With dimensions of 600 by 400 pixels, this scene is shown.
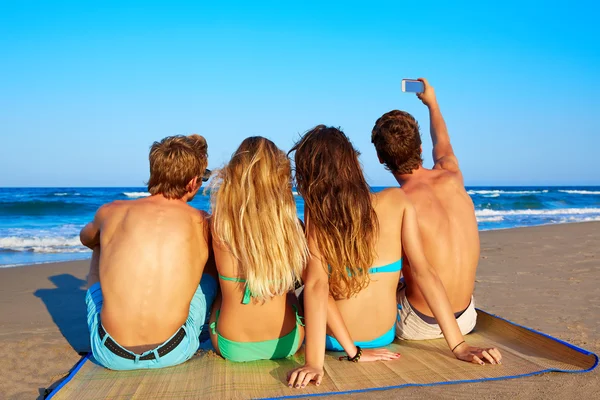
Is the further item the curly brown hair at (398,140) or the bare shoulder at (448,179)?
the bare shoulder at (448,179)

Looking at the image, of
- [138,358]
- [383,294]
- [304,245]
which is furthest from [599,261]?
[138,358]

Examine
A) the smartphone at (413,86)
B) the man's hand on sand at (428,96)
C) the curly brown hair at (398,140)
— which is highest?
the smartphone at (413,86)

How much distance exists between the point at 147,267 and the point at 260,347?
0.88m

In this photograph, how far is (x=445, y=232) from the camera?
3.61 metres

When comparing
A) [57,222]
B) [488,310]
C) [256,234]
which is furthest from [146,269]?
[57,222]

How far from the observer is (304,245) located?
10.4ft

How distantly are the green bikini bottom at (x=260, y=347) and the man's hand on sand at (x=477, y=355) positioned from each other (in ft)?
3.29

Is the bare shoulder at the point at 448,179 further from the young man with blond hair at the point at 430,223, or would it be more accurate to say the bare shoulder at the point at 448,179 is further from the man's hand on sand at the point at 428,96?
the man's hand on sand at the point at 428,96

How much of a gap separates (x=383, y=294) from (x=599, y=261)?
19.0 feet

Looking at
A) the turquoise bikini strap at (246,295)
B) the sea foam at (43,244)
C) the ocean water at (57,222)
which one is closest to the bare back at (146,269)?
the turquoise bikini strap at (246,295)

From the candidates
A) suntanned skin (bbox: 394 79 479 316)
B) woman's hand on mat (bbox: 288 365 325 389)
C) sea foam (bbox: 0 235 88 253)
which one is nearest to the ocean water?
sea foam (bbox: 0 235 88 253)

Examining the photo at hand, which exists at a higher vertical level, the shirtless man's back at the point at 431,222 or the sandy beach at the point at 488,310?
the shirtless man's back at the point at 431,222

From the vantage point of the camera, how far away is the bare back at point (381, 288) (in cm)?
326

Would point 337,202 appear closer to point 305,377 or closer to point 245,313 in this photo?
point 245,313
